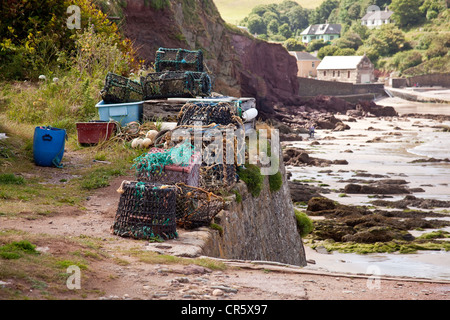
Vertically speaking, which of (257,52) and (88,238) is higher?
(257,52)

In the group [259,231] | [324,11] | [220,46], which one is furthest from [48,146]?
[324,11]

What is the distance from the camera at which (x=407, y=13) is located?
327ft

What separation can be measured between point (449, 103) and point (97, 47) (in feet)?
189

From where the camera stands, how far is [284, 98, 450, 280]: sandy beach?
12656 millimetres

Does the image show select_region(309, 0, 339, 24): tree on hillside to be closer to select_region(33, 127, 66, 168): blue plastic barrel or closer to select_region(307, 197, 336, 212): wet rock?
select_region(307, 197, 336, 212): wet rock

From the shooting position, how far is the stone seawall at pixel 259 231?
7218mm

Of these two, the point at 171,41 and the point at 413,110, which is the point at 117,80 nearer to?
the point at 171,41

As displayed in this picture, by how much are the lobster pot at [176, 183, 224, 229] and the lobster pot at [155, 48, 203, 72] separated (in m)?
7.02

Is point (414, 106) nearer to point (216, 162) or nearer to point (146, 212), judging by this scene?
point (216, 162)

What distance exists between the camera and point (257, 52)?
184ft

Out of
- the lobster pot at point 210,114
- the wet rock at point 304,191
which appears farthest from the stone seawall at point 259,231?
the wet rock at point 304,191

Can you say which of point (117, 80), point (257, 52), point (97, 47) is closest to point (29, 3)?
point (97, 47)

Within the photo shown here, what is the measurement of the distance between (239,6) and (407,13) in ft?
297
